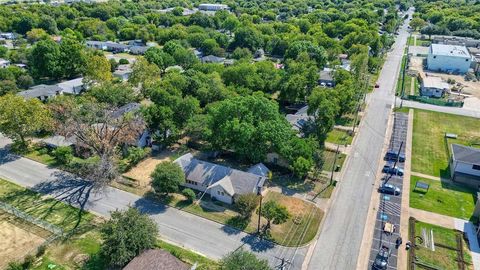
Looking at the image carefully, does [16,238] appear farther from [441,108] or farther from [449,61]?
[449,61]

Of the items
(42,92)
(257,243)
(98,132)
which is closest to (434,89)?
(257,243)

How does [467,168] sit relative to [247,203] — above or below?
below

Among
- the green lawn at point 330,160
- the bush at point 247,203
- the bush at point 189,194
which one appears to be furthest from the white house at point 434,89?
the bush at point 189,194

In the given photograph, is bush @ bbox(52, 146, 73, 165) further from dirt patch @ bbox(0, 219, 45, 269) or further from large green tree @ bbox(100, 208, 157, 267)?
large green tree @ bbox(100, 208, 157, 267)

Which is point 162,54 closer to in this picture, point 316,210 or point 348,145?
point 348,145

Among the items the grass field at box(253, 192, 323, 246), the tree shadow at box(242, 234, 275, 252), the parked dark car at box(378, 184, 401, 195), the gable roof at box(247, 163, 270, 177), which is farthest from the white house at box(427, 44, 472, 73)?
the tree shadow at box(242, 234, 275, 252)

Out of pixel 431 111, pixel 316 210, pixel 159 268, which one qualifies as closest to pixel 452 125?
pixel 431 111
